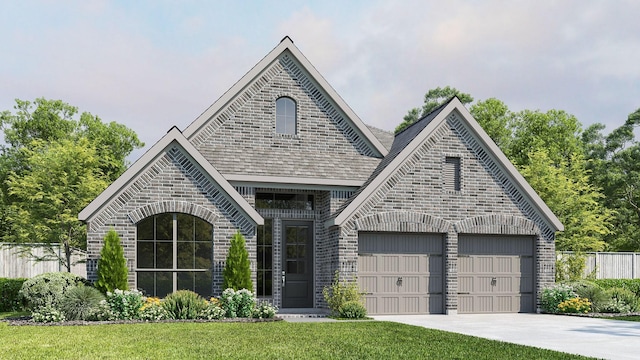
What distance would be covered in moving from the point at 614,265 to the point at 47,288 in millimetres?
24469

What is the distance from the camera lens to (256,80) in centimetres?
2156

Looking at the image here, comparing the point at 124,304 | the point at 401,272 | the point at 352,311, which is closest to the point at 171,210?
the point at 124,304

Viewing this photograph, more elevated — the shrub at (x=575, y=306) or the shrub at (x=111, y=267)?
the shrub at (x=111, y=267)

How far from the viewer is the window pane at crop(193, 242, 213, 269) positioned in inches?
736

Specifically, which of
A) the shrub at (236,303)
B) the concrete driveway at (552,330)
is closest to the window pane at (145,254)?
the shrub at (236,303)

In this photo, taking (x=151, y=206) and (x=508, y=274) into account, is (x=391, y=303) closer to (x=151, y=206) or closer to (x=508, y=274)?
(x=508, y=274)

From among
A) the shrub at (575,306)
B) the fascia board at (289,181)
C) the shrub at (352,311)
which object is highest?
the fascia board at (289,181)

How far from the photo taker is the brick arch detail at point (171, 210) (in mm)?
18219

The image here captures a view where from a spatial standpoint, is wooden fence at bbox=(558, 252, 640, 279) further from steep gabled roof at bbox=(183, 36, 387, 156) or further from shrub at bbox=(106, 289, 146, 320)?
shrub at bbox=(106, 289, 146, 320)

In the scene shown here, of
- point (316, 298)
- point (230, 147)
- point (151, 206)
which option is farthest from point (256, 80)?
point (316, 298)

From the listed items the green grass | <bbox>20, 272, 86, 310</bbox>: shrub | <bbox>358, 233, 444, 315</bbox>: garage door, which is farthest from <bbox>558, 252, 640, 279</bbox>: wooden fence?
<bbox>20, 272, 86, 310</bbox>: shrub

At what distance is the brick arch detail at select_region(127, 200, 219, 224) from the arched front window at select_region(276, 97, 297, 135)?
4296mm

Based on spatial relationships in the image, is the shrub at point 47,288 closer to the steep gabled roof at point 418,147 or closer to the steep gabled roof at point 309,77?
the steep gabled roof at point 309,77

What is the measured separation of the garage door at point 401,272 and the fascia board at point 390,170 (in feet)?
3.41
